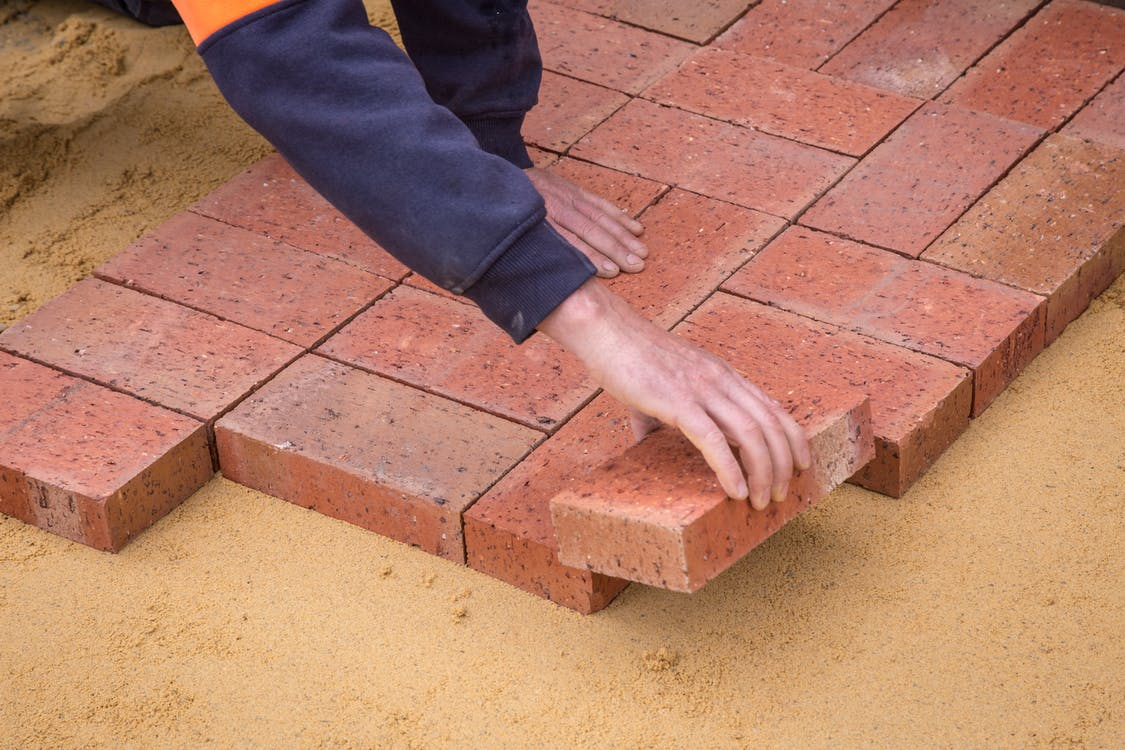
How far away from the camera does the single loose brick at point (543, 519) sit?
2.81 m

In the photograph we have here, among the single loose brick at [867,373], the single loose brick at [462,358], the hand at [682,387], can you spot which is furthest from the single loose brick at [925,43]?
the hand at [682,387]

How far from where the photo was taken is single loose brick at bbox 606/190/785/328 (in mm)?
3389

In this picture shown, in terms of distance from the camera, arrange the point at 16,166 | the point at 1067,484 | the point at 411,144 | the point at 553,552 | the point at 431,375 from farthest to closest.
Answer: the point at 16,166 → the point at 431,375 → the point at 1067,484 → the point at 553,552 → the point at 411,144

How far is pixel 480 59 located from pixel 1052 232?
1.37 meters

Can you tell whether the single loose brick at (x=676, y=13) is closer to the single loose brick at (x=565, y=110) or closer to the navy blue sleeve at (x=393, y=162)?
the single loose brick at (x=565, y=110)

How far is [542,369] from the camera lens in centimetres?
322

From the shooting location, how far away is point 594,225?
349cm

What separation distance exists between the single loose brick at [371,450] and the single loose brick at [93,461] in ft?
0.36

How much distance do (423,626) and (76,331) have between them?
3.73 ft

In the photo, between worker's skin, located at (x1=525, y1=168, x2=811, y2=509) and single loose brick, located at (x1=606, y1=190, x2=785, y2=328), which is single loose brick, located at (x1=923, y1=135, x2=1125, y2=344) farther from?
worker's skin, located at (x1=525, y1=168, x2=811, y2=509)

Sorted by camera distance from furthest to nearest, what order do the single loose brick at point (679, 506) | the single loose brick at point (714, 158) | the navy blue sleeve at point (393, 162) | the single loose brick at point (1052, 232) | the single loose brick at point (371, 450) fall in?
the single loose brick at point (714, 158) < the single loose brick at point (1052, 232) < the single loose brick at point (371, 450) < the single loose brick at point (679, 506) < the navy blue sleeve at point (393, 162)

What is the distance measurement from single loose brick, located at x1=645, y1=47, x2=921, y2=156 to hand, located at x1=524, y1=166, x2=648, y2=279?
0.57m

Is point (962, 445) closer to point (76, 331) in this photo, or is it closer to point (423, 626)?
point (423, 626)

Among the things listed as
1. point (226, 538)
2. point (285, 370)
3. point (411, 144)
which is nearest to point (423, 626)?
point (226, 538)
